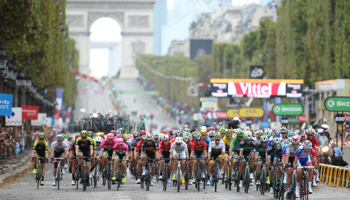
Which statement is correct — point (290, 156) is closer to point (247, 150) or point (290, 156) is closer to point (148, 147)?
point (247, 150)

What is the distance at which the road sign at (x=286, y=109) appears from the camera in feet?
116

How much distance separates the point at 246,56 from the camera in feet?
263

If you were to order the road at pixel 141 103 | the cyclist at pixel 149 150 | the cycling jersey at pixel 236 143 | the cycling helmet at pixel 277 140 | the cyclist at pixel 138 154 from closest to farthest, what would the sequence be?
1. the cycling helmet at pixel 277 140
2. the cycling jersey at pixel 236 143
3. the cyclist at pixel 149 150
4. the cyclist at pixel 138 154
5. the road at pixel 141 103

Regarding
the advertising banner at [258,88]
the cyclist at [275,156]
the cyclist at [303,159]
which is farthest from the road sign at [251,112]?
the cyclist at [303,159]

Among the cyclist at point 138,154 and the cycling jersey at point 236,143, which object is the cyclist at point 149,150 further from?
the cycling jersey at point 236,143

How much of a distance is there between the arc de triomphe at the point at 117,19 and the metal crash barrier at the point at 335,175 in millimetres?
156907

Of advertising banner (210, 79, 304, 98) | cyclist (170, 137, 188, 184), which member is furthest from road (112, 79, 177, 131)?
cyclist (170, 137, 188, 184)

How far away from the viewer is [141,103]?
5246 inches

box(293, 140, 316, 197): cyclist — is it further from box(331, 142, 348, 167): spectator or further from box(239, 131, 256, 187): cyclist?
box(331, 142, 348, 167): spectator

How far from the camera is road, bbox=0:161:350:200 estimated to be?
19188 millimetres

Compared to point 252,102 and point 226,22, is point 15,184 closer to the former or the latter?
point 252,102

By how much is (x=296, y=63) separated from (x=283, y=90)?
807 cm

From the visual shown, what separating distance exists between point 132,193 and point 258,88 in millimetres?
26984

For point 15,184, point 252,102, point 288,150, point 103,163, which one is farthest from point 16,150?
point 252,102
